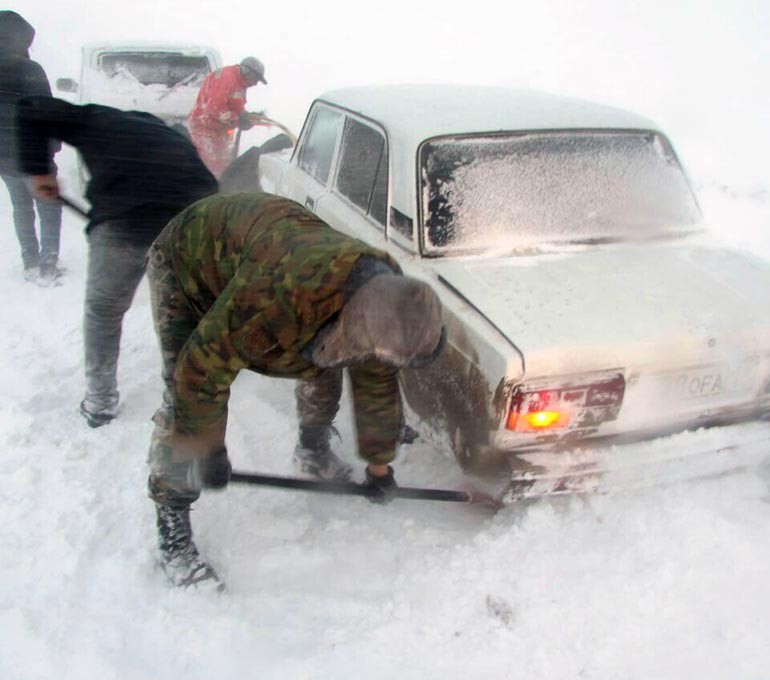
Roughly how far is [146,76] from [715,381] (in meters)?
7.40

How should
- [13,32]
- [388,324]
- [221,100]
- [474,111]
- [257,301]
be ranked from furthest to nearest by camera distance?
[221,100] < [13,32] < [474,111] < [257,301] < [388,324]

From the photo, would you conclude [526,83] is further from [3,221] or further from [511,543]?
[511,543]

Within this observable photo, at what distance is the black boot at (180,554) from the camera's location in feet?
8.06

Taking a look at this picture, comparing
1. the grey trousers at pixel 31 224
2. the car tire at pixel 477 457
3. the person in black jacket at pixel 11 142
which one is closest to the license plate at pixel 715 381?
the car tire at pixel 477 457

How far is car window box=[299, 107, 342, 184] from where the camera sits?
3.89m

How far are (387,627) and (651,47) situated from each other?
18.5 metres

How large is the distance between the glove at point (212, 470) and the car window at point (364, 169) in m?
1.37

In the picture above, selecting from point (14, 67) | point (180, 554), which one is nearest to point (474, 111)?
point (180, 554)

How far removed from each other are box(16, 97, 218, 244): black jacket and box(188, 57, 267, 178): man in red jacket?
362 centimetres

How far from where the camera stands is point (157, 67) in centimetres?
796

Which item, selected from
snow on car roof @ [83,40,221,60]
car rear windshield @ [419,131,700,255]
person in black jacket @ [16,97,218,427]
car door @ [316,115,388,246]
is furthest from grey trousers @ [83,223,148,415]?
snow on car roof @ [83,40,221,60]

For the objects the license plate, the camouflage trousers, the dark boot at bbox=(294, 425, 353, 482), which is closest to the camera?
the camouflage trousers

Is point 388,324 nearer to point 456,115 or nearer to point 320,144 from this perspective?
point 456,115

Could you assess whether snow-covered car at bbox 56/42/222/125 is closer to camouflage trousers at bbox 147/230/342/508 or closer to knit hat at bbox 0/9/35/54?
knit hat at bbox 0/9/35/54
